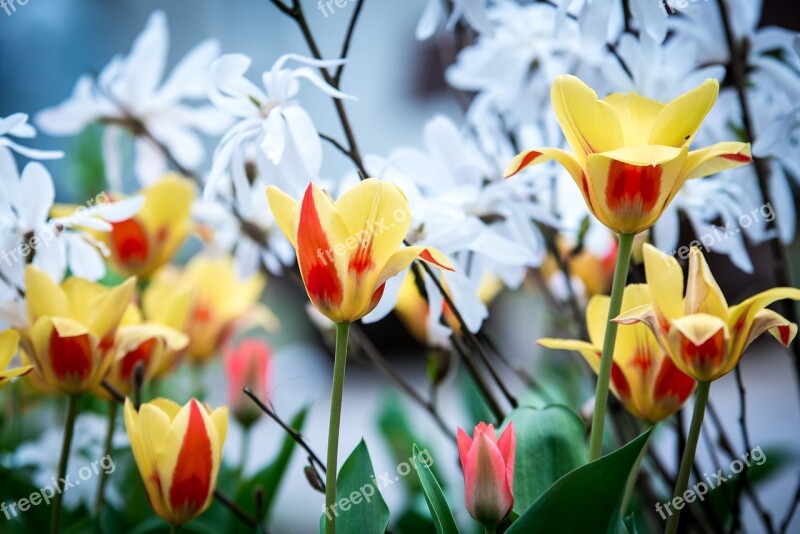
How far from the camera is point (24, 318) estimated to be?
344 mm

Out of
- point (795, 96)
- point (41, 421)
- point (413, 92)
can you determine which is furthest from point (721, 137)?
point (413, 92)

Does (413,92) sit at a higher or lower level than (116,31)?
lower

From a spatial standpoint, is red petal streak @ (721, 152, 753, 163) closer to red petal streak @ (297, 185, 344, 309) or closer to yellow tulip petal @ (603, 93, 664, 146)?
yellow tulip petal @ (603, 93, 664, 146)

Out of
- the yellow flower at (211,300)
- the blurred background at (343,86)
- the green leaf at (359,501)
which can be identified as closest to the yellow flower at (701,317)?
the green leaf at (359,501)

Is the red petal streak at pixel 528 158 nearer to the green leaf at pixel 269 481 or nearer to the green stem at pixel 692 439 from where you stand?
the green stem at pixel 692 439

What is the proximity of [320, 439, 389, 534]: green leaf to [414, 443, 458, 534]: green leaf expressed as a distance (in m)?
0.02

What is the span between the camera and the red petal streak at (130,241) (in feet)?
1.44

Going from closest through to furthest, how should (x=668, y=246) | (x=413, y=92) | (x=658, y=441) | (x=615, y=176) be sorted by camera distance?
(x=615, y=176) → (x=668, y=246) → (x=658, y=441) → (x=413, y=92)

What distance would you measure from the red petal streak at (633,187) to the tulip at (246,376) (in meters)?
0.34

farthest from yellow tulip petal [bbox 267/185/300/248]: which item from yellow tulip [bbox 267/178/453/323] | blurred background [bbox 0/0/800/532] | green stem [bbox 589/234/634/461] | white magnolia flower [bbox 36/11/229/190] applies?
blurred background [bbox 0/0/800/532]

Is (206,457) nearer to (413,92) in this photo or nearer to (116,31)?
(413,92)

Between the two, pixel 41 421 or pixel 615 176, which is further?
pixel 41 421

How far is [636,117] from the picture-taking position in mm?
269

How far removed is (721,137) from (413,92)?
317 centimetres
